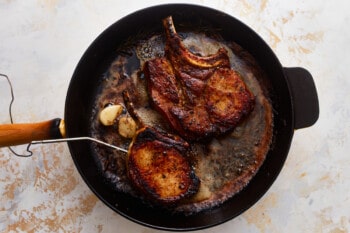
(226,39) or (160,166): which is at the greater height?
(226,39)

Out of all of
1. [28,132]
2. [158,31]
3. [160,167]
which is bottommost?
[160,167]

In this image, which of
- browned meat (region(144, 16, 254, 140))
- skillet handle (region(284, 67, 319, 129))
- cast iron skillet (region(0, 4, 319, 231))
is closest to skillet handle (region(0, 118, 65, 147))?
cast iron skillet (region(0, 4, 319, 231))

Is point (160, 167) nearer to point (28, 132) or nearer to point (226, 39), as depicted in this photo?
point (28, 132)

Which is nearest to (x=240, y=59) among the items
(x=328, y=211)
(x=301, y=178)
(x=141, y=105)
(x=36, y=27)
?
(x=141, y=105)

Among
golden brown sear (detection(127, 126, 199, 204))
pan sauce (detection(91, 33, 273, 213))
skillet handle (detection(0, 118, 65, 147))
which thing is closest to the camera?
skillet handle (detection(0, 118, 65, 147))

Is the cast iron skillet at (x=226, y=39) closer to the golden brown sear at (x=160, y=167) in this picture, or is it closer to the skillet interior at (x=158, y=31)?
the skillet interior at (x=158, y=31)

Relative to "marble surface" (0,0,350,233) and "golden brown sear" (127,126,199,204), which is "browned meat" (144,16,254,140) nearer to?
"golden brown sear" (127,126,199,204)

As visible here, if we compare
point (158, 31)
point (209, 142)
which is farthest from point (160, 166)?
point (158, 31)
